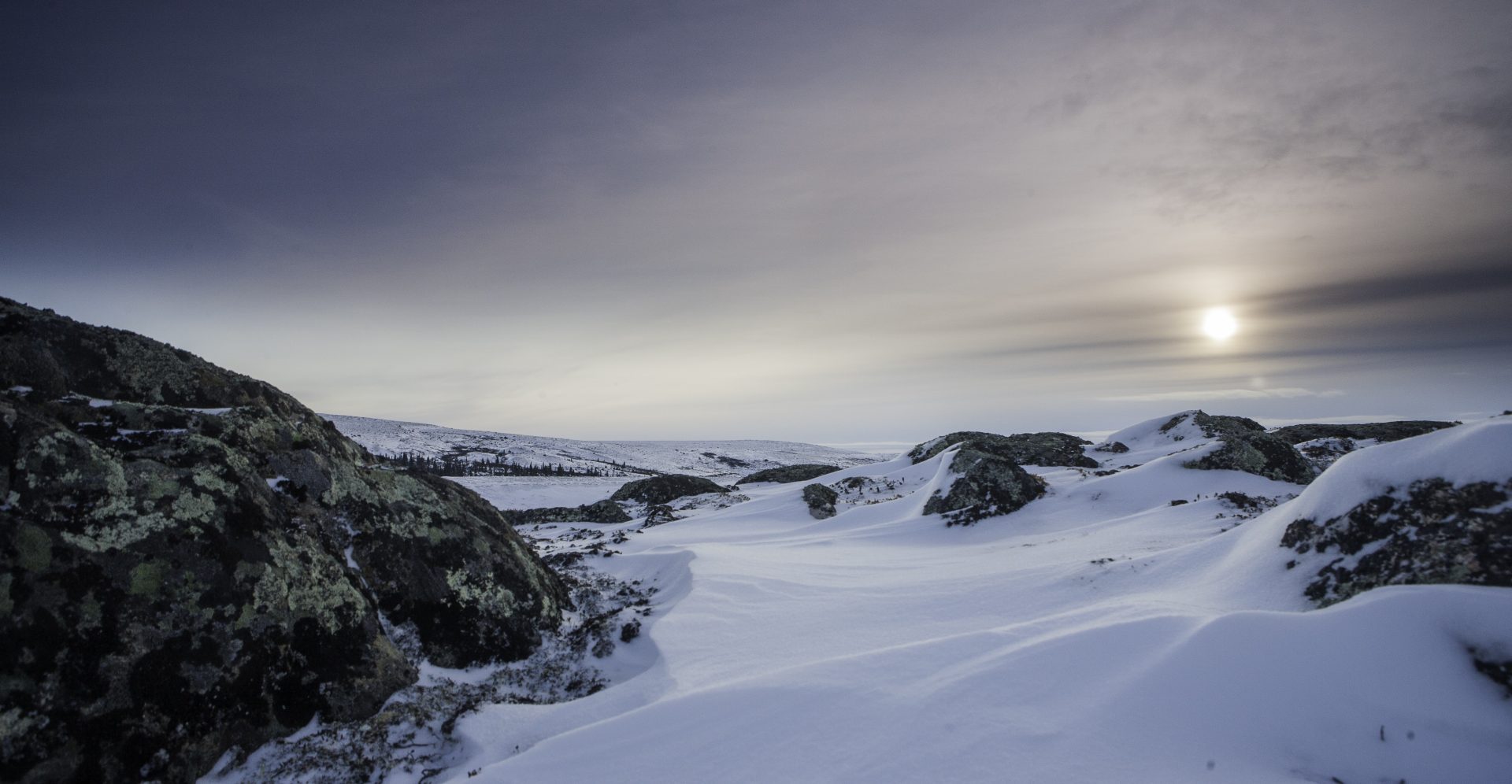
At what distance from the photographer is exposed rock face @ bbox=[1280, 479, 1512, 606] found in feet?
12.2

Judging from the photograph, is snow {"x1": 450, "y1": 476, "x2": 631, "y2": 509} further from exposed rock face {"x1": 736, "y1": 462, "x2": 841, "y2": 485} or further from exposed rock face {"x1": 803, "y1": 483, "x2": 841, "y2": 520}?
exposed rock face {"x1": 803, "y1": 483, "x2": 841, "y2": 520}

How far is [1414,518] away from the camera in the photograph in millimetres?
4230

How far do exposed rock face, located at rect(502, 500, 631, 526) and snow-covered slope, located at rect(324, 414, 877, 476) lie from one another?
1810 inches

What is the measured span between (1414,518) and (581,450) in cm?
10200

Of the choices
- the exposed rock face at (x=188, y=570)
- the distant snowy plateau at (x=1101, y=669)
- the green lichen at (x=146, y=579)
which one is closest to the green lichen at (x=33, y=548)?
the exposed rock face at (x=188, y=570)

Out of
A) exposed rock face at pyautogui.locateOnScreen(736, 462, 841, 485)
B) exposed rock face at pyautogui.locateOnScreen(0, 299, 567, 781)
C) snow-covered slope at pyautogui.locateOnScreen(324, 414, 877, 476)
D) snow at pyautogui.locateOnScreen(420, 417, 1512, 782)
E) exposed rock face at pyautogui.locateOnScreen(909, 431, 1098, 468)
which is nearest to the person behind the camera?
snow at pyautogui.locateOnScreen(420, 417, 1512, 782)

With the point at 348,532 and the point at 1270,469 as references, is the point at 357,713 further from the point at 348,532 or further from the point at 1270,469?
the point at 1270,469

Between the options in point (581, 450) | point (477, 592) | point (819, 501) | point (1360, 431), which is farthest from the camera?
point (581, 450)

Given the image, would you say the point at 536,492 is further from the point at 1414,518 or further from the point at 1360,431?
the point at 1360,431

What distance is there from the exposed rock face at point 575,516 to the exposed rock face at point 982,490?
1189cm

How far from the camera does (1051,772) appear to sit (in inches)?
114

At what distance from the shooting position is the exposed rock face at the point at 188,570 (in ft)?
11.6

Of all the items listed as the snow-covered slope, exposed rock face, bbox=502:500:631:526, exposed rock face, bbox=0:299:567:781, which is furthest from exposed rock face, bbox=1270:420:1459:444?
the snow-covered slope

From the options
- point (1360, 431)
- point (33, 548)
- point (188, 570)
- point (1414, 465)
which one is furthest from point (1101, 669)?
point (1360, 431)
